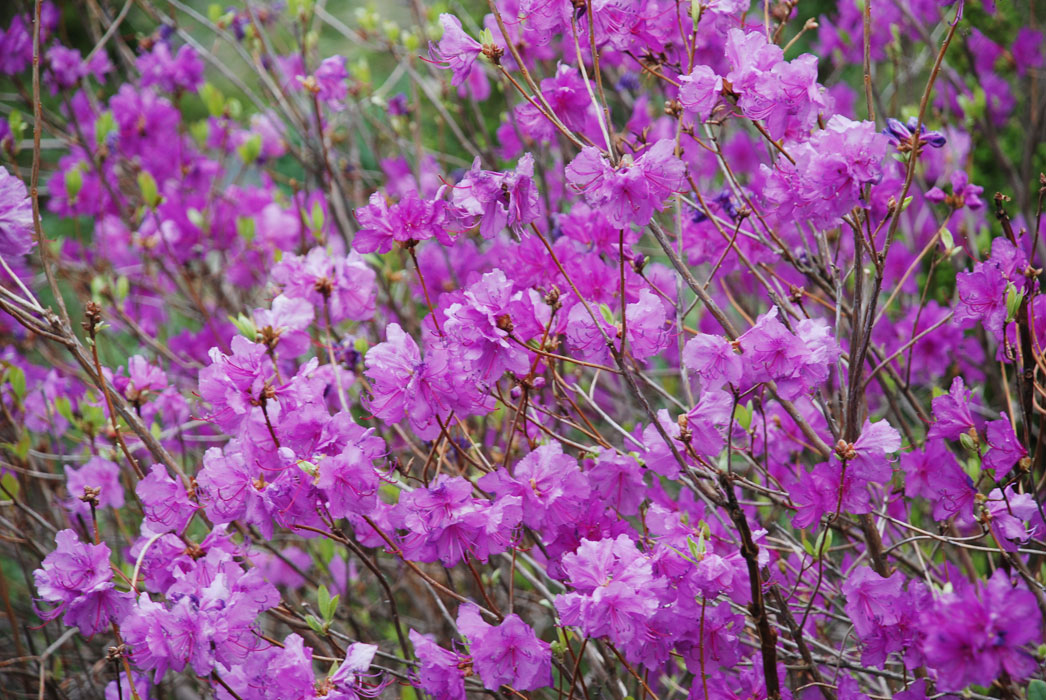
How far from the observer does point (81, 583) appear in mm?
1655

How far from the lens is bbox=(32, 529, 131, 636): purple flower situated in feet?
5.34

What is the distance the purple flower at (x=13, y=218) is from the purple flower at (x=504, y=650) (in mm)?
1091

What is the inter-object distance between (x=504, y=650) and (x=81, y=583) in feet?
2.69

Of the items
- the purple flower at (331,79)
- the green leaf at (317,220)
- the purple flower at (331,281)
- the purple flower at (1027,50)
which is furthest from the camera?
the purple flower at (1027,50)

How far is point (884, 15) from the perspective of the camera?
3412 mm

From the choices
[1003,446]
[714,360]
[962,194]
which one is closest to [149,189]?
[714,360]

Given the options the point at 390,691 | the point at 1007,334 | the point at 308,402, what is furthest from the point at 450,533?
the point at 1007,334

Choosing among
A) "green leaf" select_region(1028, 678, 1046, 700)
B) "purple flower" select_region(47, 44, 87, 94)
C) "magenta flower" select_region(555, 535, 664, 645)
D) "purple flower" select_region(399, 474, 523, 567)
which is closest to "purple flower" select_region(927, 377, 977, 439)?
"green leaf" select_region(1028, 678, 1046, 700)

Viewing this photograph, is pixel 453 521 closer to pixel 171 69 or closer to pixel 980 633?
pixel 980 633

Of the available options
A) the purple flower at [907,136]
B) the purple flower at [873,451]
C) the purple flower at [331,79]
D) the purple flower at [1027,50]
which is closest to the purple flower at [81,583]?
the purple flower at [873,451]

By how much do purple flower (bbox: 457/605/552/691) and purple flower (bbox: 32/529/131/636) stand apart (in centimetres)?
67

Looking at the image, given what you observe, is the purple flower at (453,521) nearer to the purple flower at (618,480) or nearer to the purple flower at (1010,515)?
the purple flower at (618,480)

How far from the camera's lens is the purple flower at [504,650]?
1533 millimetres

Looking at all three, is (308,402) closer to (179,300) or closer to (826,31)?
(179,300)
